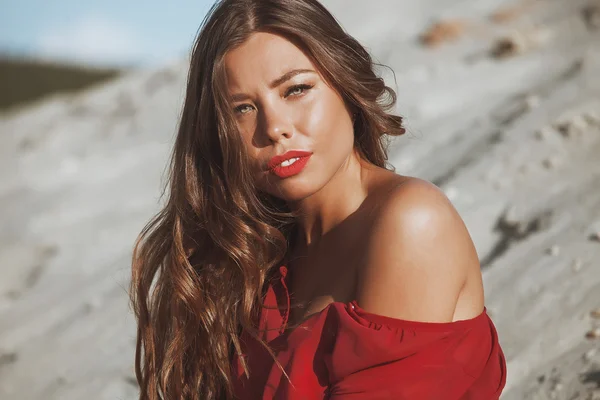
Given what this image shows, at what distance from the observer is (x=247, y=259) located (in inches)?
93.2

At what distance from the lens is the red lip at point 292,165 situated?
2076 mm

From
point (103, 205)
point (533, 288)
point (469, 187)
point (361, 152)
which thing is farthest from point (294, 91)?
point (103, 205)

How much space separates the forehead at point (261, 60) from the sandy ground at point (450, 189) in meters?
1.23

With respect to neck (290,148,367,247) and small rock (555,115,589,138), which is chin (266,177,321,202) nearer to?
neck (290,148,367,247)

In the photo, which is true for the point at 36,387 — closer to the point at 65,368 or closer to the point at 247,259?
the point at 65,368

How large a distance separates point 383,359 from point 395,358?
0.03 m

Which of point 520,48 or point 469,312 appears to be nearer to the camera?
point 469,312

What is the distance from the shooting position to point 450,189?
4.18 meters

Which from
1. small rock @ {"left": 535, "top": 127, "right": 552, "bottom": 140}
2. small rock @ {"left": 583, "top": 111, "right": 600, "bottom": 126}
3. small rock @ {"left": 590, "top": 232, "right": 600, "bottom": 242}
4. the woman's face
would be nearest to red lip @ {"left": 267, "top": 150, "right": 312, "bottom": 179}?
the woman's face

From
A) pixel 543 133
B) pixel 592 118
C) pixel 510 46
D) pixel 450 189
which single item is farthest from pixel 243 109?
pixel 510 46

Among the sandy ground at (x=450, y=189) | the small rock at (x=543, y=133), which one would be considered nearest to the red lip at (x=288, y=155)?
the sandy ground at (x=450, y=189)

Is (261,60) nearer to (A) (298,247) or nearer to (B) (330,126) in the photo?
(B) (330,126)

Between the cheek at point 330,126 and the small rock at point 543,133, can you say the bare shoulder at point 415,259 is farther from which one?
the small rock at point 543,133

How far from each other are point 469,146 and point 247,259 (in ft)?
9.52
